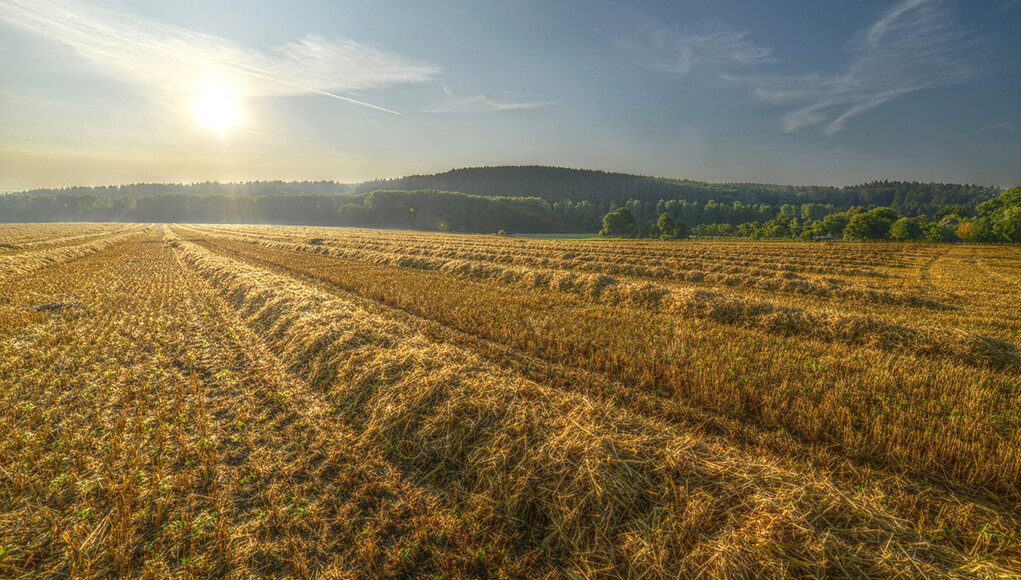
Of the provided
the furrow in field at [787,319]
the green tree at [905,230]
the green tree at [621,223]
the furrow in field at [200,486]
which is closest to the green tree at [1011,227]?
the green tree at [905,230]

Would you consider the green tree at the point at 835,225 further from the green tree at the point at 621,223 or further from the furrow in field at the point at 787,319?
the furrow in field at the point at 787,319

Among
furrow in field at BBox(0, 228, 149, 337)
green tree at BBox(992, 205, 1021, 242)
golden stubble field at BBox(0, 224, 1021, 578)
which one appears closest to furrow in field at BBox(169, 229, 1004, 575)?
golden stubble field at BBox(0, 224, 1021, 578)

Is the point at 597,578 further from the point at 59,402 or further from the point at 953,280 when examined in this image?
the point at 953,280

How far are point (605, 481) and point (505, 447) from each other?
1.28m

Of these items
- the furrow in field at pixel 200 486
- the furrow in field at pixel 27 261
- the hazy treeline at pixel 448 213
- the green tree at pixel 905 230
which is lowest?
the furrow in field at pixel 200 486

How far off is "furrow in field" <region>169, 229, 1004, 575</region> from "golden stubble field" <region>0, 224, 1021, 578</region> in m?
0.02

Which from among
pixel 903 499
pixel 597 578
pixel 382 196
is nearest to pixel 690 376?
pixel 903 499

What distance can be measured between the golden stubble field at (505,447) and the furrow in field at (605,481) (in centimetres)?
2

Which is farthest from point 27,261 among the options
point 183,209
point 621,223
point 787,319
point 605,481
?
point 183,209

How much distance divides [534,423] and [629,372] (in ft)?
11.0

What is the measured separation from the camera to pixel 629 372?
7270 mm

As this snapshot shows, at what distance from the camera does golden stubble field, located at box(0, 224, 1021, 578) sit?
333 cm

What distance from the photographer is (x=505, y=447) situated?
4.50m

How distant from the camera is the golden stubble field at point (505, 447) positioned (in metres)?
3.33
